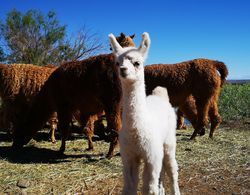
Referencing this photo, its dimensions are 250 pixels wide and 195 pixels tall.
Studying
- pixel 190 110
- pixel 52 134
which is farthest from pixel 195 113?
pixel 52 134

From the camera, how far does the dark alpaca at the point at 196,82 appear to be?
8.23 m

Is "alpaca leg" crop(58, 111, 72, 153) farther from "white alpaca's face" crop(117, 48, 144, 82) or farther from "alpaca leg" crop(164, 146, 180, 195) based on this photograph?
"white alpaca's face" crop(117, 48, 144, 82)

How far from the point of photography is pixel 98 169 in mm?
5648

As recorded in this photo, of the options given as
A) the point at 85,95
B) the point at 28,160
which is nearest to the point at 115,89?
the point at 85,95

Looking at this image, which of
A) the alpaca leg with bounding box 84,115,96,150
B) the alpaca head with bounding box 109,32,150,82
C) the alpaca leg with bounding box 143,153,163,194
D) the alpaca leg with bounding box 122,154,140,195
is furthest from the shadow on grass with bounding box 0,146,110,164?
the alpaca head with bounding box 109,32,150,82

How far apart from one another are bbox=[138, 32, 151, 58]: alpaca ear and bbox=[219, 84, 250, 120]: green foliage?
919 centimetres

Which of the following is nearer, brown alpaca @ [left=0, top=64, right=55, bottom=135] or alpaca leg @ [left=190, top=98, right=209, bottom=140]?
brown alpaca @ [left=0, top=64, right=55, bottom=135]

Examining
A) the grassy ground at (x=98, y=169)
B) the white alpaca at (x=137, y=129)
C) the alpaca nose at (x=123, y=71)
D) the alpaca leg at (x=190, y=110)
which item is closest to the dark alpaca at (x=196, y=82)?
the alpaca leg at (x=190, y=110)

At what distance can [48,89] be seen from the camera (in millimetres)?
7027

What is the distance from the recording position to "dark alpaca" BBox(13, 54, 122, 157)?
6.12 metres

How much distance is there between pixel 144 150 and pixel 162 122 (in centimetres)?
49

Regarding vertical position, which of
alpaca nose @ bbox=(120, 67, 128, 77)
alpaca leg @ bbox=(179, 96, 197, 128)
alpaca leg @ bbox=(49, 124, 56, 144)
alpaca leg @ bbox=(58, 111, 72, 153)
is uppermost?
alpaca nose @ bbox=(120, 67, 128, 77)

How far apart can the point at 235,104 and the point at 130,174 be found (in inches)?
433

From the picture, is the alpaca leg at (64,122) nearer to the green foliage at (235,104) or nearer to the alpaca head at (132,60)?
the alpaca head at (132,60)
